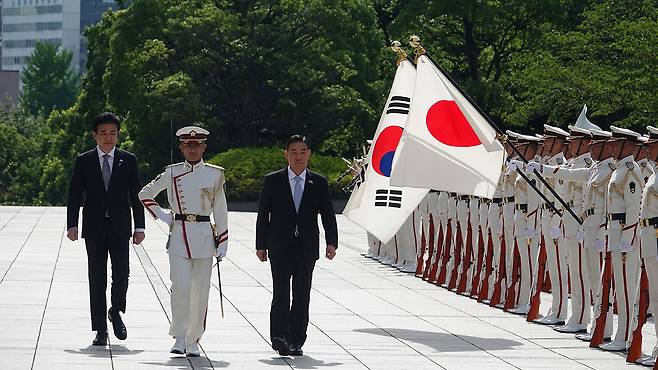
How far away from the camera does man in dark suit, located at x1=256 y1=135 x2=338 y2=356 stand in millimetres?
12797

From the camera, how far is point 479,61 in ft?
159

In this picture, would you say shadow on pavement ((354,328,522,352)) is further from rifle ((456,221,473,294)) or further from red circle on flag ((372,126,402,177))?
rifle ((456,221,473,294))

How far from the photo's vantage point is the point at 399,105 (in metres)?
17.4

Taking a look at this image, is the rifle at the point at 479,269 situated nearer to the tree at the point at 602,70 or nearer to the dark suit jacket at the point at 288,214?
the dark suit jacket at the point at 288,214

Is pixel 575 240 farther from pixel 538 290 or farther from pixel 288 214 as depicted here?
pixel 288 214

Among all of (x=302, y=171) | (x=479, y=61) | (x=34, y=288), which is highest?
(x=479, y=61)

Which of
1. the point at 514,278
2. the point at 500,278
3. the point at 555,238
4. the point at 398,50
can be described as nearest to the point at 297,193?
the point at 555,238

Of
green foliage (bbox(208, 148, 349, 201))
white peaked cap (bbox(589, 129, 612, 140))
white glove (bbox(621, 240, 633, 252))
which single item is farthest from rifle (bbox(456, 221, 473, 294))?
green foliage (bbox(208, 148, 349, 201))

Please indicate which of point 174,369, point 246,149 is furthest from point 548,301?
Answer: point 246,149

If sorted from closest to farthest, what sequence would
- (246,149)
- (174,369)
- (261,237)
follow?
1. (174,369)
2. (261,237)
3. (246,149)

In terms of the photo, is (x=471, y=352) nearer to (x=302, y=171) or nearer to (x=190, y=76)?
(x=302, y=171)

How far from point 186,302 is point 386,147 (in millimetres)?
4969

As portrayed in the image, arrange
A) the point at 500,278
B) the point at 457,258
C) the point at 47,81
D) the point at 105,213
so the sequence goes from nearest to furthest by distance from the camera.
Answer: the point at 105,213 → the point at 500,278 → the point at 457,258 → the point at 47,81

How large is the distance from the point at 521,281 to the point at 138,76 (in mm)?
35094
